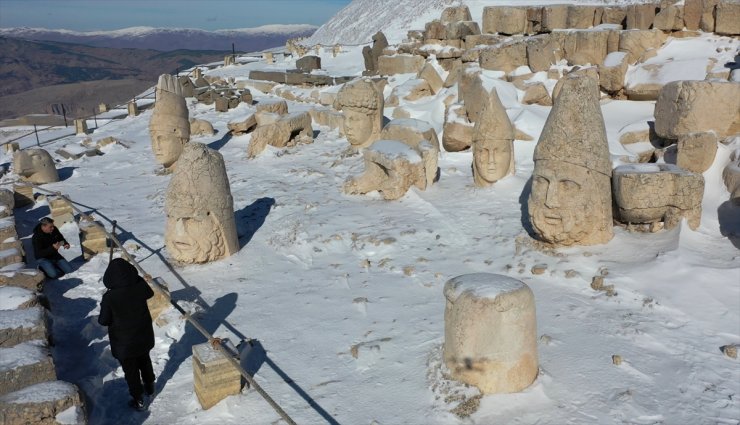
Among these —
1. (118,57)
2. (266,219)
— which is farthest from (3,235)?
(118,57)

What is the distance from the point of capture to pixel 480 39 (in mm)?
17391

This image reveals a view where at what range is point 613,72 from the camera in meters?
12.8

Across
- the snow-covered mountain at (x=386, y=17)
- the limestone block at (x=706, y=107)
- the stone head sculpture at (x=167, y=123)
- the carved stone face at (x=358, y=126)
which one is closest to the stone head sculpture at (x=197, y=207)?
the carved stone face at (x=358, y=126)

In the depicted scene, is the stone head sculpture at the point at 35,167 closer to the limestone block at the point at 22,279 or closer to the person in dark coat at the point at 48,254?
the person in dark coat at the point at 48,254

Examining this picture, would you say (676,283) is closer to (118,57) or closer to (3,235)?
(3,235)

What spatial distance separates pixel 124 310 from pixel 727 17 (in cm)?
1420

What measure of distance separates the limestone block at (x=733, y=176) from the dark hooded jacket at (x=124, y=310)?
24.8 feet

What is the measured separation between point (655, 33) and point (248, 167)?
1050cm

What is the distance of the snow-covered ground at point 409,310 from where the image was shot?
497 centimetres

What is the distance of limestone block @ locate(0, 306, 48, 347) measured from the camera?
5.56m

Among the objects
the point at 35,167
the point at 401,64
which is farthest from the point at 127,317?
the point at 401,64

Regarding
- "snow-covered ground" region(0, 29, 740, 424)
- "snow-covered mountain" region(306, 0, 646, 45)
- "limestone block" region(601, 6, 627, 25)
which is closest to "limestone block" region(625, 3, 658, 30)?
"limestone block" region(601, 6, 627, 25)

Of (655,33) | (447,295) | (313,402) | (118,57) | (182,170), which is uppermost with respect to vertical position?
(118,57)

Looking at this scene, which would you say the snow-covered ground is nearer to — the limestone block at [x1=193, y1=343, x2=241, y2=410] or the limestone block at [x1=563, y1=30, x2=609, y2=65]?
the limestone block at [x1=193, y1=343, x2=241, y2=410]
